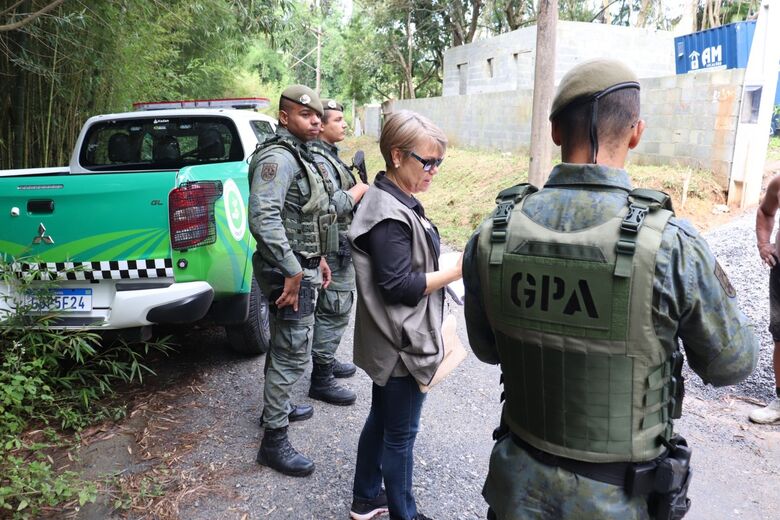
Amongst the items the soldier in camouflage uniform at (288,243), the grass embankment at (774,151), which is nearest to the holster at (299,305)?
the soldier in camouflage uniform at (288,243)

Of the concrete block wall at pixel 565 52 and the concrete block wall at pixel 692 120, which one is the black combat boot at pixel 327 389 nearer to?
the concrete block wall at pixel 692 120

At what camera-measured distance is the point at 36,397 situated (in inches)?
124

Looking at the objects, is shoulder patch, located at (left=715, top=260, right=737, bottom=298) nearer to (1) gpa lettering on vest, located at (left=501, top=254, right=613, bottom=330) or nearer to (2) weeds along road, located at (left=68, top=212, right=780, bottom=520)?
(1) gpa lettering on vest, located at (left=501, top=254, right=613, bottom=330)

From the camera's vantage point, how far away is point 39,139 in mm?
6043

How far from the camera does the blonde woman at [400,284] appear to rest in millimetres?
1977

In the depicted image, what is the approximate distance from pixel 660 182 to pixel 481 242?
709 centimetres

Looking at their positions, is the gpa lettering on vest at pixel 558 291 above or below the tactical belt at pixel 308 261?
above

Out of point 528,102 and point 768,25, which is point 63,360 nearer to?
point 768,25

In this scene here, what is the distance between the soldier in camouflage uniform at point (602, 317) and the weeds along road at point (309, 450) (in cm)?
134

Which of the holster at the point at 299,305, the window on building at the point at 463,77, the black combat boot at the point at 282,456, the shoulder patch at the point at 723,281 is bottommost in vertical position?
the black combat boot at the point at 282,456

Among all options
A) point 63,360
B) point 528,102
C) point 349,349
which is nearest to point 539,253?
point 349,349

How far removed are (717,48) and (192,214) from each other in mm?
9829

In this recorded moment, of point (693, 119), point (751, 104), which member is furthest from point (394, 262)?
point (693, 119)

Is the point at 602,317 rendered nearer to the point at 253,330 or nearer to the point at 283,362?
the point at 283,362
